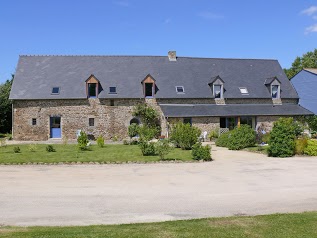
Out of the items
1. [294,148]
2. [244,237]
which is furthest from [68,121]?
[244,237]

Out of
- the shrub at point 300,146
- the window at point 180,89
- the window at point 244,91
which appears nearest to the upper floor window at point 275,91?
the window at point 244,91

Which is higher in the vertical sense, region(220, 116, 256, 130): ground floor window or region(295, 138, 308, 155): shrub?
region(220, 116, 256, 130): ground floor window

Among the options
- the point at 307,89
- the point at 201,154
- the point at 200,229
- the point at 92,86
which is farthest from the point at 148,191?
the point at 307,89

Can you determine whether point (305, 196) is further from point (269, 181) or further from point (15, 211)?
point (15, 211)

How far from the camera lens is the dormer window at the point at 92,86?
34.1 meters

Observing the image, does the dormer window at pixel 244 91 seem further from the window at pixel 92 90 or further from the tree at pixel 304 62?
the tree at pixel 304 62

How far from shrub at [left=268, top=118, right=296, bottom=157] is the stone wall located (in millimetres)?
15378

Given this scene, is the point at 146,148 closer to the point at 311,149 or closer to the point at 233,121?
the point at 311,149

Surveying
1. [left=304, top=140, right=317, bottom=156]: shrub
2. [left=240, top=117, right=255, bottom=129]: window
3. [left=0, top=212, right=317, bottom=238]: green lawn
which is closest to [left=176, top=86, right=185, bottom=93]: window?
[left=240, top=117, right=255, bottom=129]: window

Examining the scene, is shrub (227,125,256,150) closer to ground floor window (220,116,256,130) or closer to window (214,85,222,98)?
ground floor window (220,116,256,130)

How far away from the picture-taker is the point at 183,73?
38.5m

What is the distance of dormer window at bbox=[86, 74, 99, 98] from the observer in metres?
34.1

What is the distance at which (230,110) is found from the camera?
3531 cm

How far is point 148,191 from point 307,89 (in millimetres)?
32448
